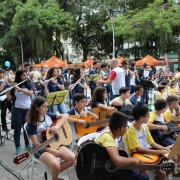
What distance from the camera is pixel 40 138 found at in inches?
150

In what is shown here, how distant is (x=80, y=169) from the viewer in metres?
2.96

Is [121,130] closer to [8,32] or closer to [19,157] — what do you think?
[19,157]

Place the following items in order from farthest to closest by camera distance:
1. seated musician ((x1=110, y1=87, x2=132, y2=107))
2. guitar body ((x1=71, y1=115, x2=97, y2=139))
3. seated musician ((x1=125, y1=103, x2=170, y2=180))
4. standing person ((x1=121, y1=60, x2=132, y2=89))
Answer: standing person ((x1=121, y1=60, x2=132, y2=89)), seated musician ((x1=110, y1=87, x2=132, y2=107)), guitar body ((x1=71, y1=115, x2=97, y2=139)), seated musician ((x1=125, y1=103, x2=170, y2=180))

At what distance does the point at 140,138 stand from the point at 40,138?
1350 millimetres

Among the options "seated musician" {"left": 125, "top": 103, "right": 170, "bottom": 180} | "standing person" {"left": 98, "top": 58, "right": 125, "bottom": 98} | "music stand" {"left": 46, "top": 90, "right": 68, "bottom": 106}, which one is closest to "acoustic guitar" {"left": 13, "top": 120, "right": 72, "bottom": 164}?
"seated musician" {"left": 125, "top": 103, "right": 170, "bottom": 180}

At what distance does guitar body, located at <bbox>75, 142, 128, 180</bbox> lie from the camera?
9.71ft

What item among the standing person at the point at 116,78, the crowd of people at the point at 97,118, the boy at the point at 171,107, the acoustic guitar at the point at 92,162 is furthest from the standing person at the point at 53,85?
the acoustic guitar at the point at 92,162

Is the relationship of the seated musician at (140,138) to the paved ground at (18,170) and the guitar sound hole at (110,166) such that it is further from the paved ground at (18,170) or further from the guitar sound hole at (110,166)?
the paved ground at (18,170)

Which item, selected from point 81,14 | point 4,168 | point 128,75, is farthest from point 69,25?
point 4,168

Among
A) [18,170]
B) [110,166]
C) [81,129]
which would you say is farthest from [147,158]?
[18,170]

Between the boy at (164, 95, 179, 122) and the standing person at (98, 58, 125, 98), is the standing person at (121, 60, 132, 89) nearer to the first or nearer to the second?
the standing person at (98, 58, 125, 98)

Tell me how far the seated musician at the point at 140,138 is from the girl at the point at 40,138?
0.83 meters

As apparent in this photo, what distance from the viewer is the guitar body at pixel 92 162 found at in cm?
296

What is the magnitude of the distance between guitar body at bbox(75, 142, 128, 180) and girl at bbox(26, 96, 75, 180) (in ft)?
2.00
